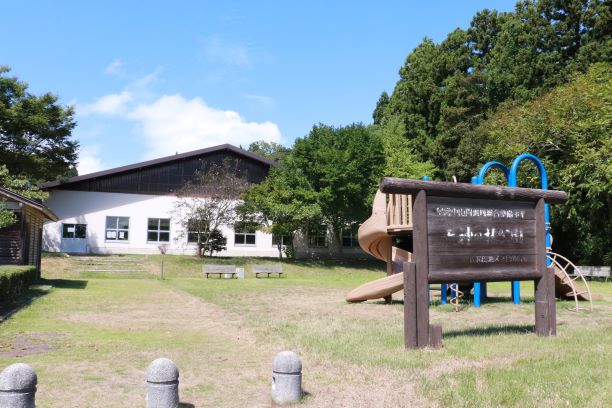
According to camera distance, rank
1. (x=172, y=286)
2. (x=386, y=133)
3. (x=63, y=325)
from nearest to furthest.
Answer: (x=63, y=325) < (x=172, y=286) < (x=386, y=133)

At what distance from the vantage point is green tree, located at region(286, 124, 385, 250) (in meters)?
36.0

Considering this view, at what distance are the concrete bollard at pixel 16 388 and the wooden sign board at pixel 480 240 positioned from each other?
5.34 metres

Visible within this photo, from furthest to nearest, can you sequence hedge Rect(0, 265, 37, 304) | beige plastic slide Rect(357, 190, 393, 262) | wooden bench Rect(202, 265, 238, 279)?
wooden bench Rect(202, 265, 238, 279) < beige plastic slide Rect(357, 190, 393, 262) < hedge Rect(0, 265, 37, 304)

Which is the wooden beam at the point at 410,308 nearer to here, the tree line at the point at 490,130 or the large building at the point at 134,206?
the tree line at the point at 490,130

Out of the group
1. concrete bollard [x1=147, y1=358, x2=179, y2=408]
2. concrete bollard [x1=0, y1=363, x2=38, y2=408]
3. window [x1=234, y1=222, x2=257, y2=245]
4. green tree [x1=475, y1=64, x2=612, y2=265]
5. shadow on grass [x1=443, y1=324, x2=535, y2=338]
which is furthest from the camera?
window [x1=234, y1=222, x2=257, y2=245]

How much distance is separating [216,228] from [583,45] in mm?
27017

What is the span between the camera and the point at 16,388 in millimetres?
4414

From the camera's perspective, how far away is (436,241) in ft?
26.5

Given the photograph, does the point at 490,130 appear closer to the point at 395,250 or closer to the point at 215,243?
the point at 215,243

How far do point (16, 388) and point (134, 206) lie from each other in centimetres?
3547

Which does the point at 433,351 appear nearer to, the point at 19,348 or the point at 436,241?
the point at 436,241

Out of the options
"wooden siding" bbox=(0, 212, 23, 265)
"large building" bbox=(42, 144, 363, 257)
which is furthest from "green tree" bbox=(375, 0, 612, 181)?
"wooden siding" bbox=(0, 212, 23, 265)

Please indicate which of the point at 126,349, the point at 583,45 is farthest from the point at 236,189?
the point at 126,349

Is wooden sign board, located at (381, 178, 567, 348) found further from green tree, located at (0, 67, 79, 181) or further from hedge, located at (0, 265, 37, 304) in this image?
green tree, located at (0, 67, 79, 181)
